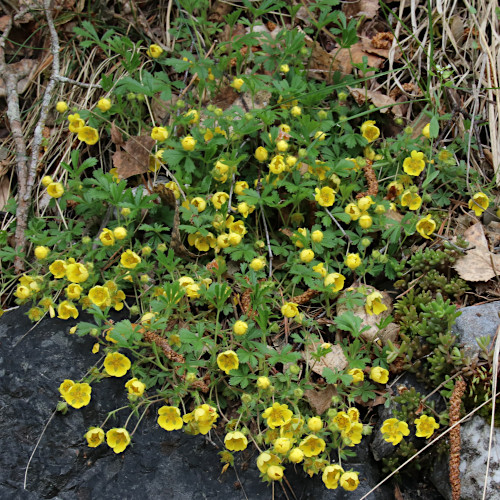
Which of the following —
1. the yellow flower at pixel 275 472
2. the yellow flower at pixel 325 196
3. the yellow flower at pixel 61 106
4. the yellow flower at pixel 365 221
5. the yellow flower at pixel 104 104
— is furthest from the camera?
the yellow flower at pixel 61 106

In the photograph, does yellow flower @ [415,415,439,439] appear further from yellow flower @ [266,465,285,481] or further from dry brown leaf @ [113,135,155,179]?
dry brown leaf @ [113,135,155,179]

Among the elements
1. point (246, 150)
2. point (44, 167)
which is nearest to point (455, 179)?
point (246, 150)

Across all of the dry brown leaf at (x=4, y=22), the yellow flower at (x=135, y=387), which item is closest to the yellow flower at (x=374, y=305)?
the yellow flower at (x=135, y=387)

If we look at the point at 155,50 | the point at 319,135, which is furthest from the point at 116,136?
the point at 319,135

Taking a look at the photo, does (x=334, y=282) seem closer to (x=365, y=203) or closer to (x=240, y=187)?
(x=365, y=203)

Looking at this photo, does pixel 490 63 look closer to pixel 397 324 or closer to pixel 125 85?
pixel 397 324

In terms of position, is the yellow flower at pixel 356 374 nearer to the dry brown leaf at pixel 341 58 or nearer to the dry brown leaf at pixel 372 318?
the dry brown leaf at pixel 372 318
